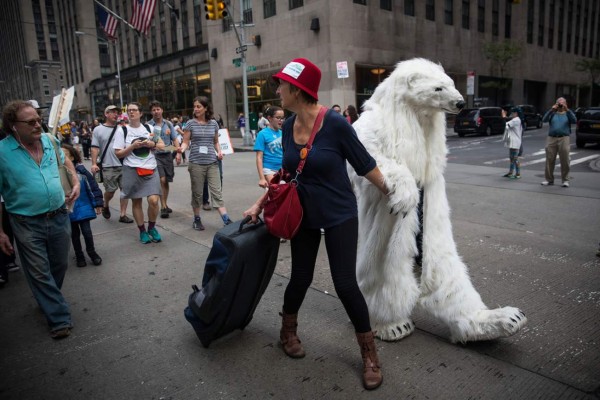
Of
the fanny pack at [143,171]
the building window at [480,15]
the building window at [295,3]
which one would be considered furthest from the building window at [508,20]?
the fanny pack at [143,171]

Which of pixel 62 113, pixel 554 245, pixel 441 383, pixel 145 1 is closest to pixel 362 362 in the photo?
pixel 441 383

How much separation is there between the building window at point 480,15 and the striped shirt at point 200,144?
1313 inches

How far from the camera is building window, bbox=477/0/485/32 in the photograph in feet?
108

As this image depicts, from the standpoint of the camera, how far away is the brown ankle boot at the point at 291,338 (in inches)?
109

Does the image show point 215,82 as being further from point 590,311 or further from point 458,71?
point 590,311

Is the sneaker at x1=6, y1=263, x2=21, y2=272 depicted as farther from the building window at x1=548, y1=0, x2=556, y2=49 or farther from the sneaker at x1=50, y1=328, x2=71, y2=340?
the building window at x1=548, y1=0, x2=556, y2=49

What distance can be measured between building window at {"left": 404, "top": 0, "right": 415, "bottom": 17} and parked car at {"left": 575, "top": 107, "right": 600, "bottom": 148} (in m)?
14.8

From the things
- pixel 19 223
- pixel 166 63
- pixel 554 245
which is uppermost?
pixel 166 63

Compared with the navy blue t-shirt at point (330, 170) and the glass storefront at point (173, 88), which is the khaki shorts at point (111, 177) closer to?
the navy blue t-shirt at point (330, 170)

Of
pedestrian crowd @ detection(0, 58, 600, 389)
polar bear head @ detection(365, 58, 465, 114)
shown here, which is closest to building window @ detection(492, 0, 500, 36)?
pedestrian crowd @ detection(0, 58, 600, 389)

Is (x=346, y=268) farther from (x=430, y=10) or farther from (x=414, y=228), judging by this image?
(x=430, y=10)

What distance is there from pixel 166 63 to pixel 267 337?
122ft

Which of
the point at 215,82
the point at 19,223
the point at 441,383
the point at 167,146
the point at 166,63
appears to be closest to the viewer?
the point at 441,383

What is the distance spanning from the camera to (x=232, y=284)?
263 cm
